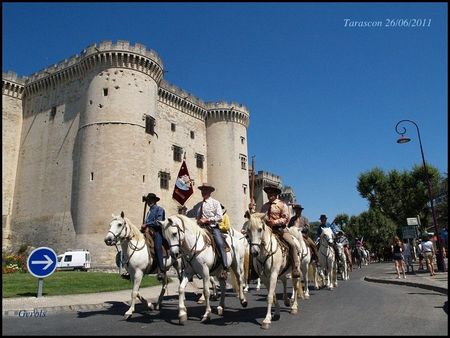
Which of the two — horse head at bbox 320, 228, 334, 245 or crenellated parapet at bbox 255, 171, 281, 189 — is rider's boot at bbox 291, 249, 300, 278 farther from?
crenellated parapet at bbox 255, 171, 281, 189

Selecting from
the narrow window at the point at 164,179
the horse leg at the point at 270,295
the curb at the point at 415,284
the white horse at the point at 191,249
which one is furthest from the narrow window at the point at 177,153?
the horse leg at the point at 270,295

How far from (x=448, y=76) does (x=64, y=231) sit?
121 feet

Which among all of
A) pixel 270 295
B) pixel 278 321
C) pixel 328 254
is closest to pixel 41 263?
pixel 270 295

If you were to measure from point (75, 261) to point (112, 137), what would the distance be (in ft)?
40.1

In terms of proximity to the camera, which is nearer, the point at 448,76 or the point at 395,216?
the point at 448,76

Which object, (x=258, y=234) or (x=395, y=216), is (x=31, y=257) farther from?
(x=395, y=216)

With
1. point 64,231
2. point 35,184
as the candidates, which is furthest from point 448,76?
point 35,184

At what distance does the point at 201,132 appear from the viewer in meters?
52.6

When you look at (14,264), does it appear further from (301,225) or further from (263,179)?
(263,179)

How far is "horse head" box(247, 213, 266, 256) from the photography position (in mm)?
7812

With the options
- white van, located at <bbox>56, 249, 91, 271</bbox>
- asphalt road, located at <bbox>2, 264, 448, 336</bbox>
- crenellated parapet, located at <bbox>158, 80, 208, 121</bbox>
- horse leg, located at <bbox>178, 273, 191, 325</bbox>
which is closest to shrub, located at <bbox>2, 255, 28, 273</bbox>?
white van, located at <bbox>56, 249, 91, 271</bbox>

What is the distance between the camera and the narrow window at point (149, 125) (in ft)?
130

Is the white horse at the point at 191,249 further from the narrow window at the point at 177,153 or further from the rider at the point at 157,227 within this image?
the narrow window at the point at 177,153

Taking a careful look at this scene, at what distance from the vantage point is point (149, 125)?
132ft
